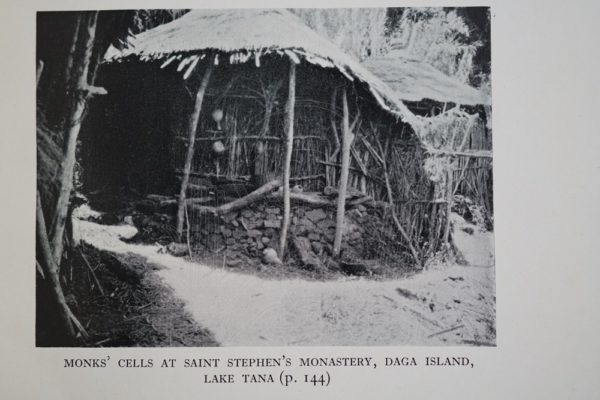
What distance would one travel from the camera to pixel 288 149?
10.3 ft

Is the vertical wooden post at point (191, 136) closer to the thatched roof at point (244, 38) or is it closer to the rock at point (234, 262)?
the thatched roof at point (244, 38)

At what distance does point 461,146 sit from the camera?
10.3 feet

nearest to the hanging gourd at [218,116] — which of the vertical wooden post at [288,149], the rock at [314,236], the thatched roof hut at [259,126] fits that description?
the thatched roof hut at [259,126]

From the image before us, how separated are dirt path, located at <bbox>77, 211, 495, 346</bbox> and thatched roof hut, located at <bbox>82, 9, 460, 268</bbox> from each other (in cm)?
25

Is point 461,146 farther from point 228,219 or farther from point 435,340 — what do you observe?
point 228,219

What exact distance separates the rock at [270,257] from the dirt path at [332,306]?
116 mm

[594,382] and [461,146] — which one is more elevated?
[461,146]

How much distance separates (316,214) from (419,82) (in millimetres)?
1031

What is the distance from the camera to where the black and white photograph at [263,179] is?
304 cm

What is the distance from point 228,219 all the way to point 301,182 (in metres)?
0.51

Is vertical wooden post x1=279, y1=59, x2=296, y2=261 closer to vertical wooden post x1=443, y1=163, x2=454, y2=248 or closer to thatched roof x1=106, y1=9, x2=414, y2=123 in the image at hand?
thatched roof x1=106, y1=9, x2=414, y2=123

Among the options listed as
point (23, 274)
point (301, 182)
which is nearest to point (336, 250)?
point (301, 182)

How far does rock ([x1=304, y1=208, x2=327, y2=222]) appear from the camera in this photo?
3.12 metres

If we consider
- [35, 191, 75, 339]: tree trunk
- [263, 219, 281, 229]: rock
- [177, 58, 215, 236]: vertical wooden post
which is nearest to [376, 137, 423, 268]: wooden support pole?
[263, 219, 281, 229]: rock
